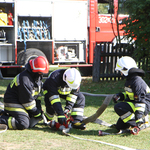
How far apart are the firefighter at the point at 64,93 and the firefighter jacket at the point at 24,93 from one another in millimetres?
261

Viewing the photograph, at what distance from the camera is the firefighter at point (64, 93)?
14.9 feet

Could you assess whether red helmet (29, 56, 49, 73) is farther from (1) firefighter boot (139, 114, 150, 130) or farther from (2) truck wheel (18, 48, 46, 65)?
(2) truck wheel (18, 48, 46, 65)

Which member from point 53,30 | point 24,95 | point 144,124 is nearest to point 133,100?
point 144,124

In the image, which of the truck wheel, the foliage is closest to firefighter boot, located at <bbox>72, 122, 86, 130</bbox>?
the foliage

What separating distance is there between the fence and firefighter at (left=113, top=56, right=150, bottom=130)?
606cm

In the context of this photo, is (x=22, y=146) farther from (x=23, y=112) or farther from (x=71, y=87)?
(x=71, y=87)

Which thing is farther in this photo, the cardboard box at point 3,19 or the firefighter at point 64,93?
the cardboard box at point 3,19

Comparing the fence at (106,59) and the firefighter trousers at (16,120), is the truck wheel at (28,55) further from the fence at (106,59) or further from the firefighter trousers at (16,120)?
the firefighter trousers at (16,120)

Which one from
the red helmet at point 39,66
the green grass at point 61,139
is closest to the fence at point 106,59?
the green grass at point 61,139

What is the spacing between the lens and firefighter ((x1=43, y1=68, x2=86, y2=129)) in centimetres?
454

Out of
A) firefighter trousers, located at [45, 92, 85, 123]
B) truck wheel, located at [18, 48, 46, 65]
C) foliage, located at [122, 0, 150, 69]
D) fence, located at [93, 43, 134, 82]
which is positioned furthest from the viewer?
truck wheel, located at [18, 48, 46, 65]

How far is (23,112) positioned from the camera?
468 cm

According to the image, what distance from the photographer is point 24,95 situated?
14.8 feet

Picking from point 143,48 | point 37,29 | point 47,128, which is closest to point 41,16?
point 37,29
